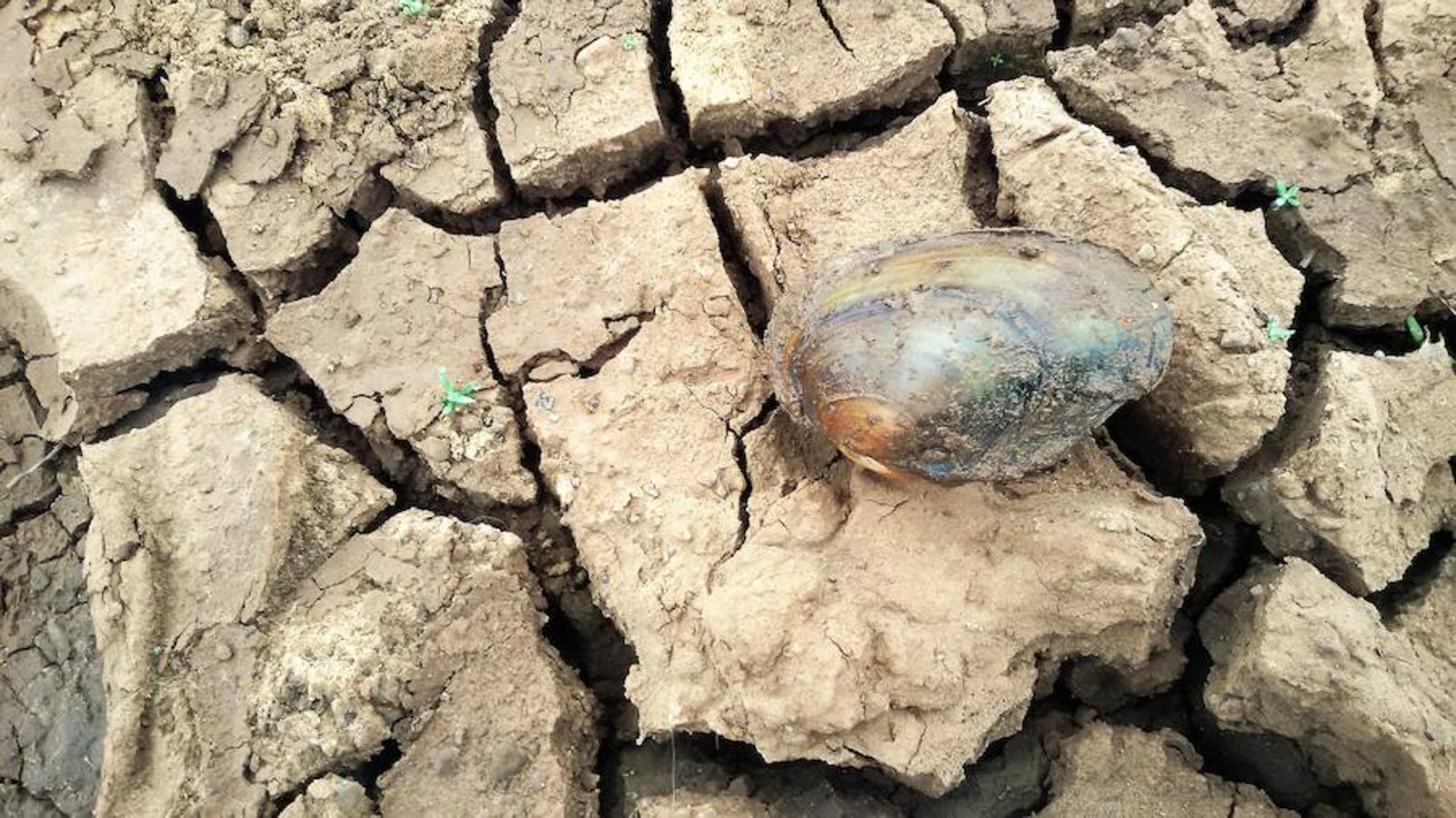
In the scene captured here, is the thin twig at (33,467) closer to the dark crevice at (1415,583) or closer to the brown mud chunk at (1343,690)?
the brown mud chunk at (1343,690)

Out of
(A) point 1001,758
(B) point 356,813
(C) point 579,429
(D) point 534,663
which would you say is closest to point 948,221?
(C) point 579,429

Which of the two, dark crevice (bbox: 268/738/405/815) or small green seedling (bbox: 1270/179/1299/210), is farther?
small green seedling (bbox: 1270/179/1299/210)

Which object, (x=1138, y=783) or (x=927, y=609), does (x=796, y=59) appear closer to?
(x=927, y=609)

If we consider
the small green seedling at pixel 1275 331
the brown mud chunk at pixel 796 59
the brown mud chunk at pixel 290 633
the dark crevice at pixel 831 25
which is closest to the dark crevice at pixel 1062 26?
the brown mud chunk at pixel 796 59

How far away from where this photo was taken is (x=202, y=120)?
259cm

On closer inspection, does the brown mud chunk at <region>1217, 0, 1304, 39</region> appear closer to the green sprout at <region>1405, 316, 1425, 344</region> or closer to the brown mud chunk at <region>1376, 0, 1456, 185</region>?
the brown mud chunk at <region>1376, 0, 1456, 185</region>

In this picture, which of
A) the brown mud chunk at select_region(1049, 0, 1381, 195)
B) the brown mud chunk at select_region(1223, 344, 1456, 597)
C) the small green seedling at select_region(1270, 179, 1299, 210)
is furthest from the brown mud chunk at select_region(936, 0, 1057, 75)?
the brown mud chunk at select_region(1223, 344, 1456, 597)

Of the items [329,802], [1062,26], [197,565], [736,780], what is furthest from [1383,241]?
[197,565]

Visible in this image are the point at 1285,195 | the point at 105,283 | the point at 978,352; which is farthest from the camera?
the point at 105,283

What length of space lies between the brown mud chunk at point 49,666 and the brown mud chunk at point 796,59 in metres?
1.89

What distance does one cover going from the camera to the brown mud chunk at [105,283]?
2.48m

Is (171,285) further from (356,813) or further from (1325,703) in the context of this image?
(1325,703)

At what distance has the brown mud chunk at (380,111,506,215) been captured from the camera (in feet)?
8.45

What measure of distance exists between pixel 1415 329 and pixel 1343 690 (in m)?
0.91
